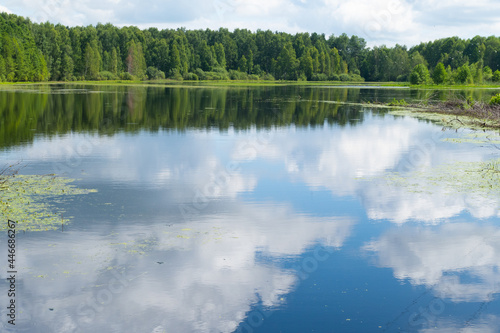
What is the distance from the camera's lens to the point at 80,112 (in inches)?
1508

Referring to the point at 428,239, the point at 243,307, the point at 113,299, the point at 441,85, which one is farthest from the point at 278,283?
the point at 441,85

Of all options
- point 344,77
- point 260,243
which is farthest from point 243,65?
point 260,243

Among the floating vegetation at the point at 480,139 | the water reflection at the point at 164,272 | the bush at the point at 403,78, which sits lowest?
the water reflection at the point at 164,272

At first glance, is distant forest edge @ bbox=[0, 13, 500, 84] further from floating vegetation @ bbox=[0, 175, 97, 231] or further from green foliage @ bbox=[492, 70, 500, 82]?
floating vegetation @ bbox=[0, 175, 97, 231]

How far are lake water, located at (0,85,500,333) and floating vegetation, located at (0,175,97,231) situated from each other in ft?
1.17

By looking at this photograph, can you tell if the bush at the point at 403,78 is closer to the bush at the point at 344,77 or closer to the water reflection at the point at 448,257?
the bush at the point at 344,77

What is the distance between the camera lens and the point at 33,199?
13.5 meters

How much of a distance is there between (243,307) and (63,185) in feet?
29.9

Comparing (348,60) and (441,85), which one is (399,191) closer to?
(441,85)

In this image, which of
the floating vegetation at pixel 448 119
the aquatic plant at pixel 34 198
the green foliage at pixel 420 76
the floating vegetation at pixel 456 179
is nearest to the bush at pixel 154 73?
the green foliage at pixel 420 76

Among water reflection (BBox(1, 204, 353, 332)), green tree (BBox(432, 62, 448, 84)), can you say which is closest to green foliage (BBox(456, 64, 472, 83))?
green tree (BBox(432, 62, 448, 84))

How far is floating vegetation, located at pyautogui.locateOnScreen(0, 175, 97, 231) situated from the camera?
1162 cm

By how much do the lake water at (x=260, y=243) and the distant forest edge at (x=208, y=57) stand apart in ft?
272

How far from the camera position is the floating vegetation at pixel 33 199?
→ 38.1 feet
